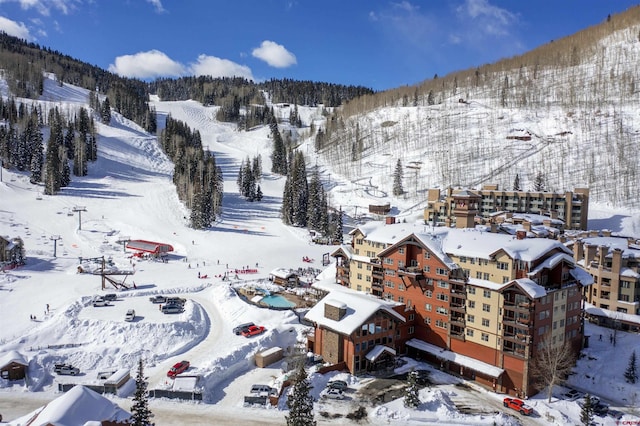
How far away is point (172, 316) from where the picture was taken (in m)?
42.6

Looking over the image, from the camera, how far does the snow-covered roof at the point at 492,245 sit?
114ft

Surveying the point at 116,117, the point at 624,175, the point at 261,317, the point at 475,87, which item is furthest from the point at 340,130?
the point at 261,317

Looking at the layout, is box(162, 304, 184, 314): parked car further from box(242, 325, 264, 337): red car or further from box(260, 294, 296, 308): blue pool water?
box(260, 294, 296, 308): blue pool water

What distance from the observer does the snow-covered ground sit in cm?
3022

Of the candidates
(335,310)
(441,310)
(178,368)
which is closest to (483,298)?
(441,310)

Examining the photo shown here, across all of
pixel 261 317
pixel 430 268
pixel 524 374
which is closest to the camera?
pixel 524 374

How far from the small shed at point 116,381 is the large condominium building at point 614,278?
47.1 metres

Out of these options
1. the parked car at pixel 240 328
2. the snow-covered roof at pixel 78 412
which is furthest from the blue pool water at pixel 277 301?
the snow-covered roof at pixel 78 412

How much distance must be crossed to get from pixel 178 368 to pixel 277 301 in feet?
57.6

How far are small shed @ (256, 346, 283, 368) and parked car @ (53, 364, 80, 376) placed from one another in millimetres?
13441

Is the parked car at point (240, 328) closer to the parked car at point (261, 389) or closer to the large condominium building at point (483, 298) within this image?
the parked car at point (261, 389)

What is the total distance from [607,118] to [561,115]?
41.5ft

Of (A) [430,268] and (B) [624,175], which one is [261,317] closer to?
(A) [430,268]

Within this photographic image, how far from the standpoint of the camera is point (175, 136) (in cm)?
14175
